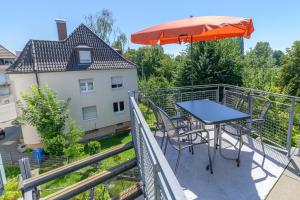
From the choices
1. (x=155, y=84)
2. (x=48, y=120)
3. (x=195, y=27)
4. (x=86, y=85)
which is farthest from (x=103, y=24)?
(x=195, y=27)

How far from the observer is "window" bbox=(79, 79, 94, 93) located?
1484cm

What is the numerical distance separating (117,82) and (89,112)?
3502 mm

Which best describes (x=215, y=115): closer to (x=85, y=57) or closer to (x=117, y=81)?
(x=85, y=57)

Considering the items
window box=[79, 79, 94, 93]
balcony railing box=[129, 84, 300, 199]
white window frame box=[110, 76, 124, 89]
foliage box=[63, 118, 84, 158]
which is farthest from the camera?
white window frame box=[110, 76, 124, 89]

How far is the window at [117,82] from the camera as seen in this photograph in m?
16.5

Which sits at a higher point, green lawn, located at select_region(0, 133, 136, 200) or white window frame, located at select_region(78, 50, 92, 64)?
white window frame, located at select_region(78, 50, 92, 64)

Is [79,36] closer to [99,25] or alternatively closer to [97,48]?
[97,48]

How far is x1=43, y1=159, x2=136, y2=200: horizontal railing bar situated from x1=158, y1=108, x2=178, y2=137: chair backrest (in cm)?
81

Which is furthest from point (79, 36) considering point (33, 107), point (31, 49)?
point (33, 107)

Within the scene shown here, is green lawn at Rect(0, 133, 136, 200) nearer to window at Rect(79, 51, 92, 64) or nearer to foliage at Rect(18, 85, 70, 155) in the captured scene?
foliage at Rect(18, 85, 70, 155)

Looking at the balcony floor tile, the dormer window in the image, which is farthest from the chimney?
the balcony floor tile

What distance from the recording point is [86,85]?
49.5ft

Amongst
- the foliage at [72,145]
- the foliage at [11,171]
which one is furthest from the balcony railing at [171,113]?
the foliage at [11,171]

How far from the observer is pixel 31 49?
13602mm
